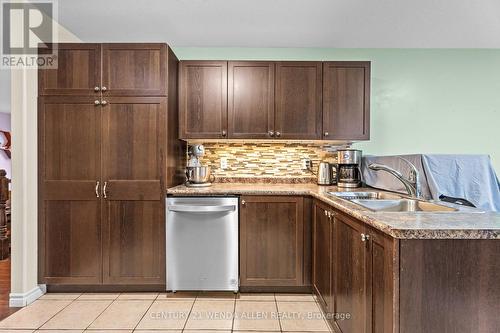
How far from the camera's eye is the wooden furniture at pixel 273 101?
2.92 m

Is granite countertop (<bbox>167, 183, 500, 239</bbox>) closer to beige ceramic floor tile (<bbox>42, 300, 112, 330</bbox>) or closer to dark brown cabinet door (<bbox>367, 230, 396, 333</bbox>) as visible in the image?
dark brown cabinet door (<bbox>367, 230, 396, 333</bbox>)

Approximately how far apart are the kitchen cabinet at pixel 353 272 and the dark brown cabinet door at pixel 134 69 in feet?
5.66

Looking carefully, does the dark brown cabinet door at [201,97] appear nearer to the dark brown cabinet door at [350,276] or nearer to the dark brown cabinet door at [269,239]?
the dark brown cabinet door at [269,239]

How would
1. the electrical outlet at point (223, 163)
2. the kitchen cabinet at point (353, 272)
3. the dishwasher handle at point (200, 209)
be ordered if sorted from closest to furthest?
the kitchen cabinet at point (353, 272) < the dishwasher handle at point (200, 209) < the electrical outlet at point (223, 163)

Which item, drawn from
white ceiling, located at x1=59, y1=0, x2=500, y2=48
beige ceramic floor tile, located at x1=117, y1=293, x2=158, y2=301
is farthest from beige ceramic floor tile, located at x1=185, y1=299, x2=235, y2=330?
white ceiling, located at x1=59, y1=0, x2=500, y2=48

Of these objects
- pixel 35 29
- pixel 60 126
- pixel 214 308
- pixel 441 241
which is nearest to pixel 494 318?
pixel 441 241

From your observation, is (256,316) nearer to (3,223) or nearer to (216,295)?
(216,295)

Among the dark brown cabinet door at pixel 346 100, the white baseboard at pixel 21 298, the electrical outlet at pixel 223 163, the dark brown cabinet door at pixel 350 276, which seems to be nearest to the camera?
the dark brown cabinet door at pixel 350 276

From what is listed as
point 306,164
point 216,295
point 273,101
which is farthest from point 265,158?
point 216,295

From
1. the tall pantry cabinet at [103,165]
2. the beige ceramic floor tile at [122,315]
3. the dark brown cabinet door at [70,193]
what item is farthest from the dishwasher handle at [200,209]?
the beige ceramic floor tile at [122,315]

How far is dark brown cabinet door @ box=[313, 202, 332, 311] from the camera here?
6.86ft

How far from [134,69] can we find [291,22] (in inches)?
58.2

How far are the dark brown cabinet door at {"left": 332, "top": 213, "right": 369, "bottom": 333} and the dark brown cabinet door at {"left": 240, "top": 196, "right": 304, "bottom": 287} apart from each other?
0.70 meters

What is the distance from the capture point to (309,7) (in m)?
2.57
